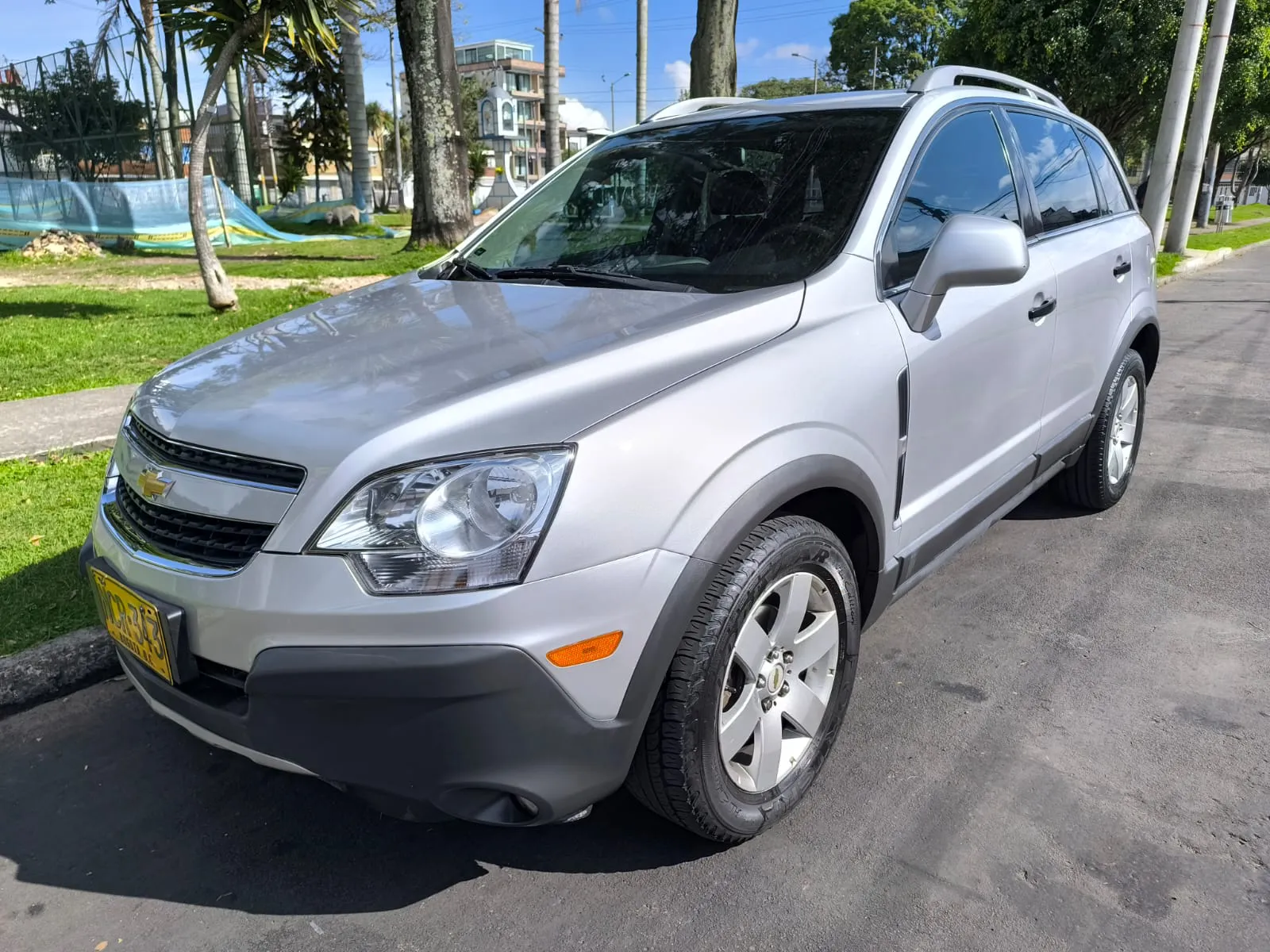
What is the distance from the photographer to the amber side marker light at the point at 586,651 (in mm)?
1771

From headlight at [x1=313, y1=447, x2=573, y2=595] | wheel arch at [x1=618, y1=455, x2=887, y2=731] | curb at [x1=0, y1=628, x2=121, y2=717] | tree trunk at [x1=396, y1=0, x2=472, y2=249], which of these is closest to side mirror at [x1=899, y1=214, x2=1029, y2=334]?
wheel arch at [x1=618, y1=455, x2=887, y2=731]

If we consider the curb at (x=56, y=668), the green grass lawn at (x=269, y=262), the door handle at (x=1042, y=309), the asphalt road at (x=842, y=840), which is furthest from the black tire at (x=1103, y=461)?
the green grass lawn at (x=269, y=262)

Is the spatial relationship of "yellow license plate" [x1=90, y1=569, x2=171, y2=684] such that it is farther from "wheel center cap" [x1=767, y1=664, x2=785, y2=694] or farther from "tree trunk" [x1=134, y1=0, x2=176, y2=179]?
"tree trunk" [x1=134, y1=0, x2=176, y2=179]

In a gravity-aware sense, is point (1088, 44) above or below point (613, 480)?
above

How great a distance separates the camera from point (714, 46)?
1124cm

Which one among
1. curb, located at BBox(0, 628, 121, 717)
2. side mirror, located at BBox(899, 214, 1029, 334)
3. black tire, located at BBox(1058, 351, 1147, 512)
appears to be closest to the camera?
side mirror, located at BBox(899, 214, 1029, 334)

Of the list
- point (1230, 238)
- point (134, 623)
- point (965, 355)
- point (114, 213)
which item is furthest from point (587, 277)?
point (1230, 238)

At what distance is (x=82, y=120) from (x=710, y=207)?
76.7ft

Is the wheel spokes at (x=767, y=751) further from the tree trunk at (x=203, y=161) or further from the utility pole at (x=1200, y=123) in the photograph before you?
the utility pole at (x=1200, y=123)

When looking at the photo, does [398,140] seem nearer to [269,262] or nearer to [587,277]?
[269,262]

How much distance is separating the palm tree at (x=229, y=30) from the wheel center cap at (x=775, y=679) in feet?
26.9

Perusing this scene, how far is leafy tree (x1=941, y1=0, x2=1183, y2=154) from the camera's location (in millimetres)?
20688

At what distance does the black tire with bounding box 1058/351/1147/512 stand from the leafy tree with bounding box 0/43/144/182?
22.1 meters

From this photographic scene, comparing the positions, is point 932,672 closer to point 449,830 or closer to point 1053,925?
point 1053,925
